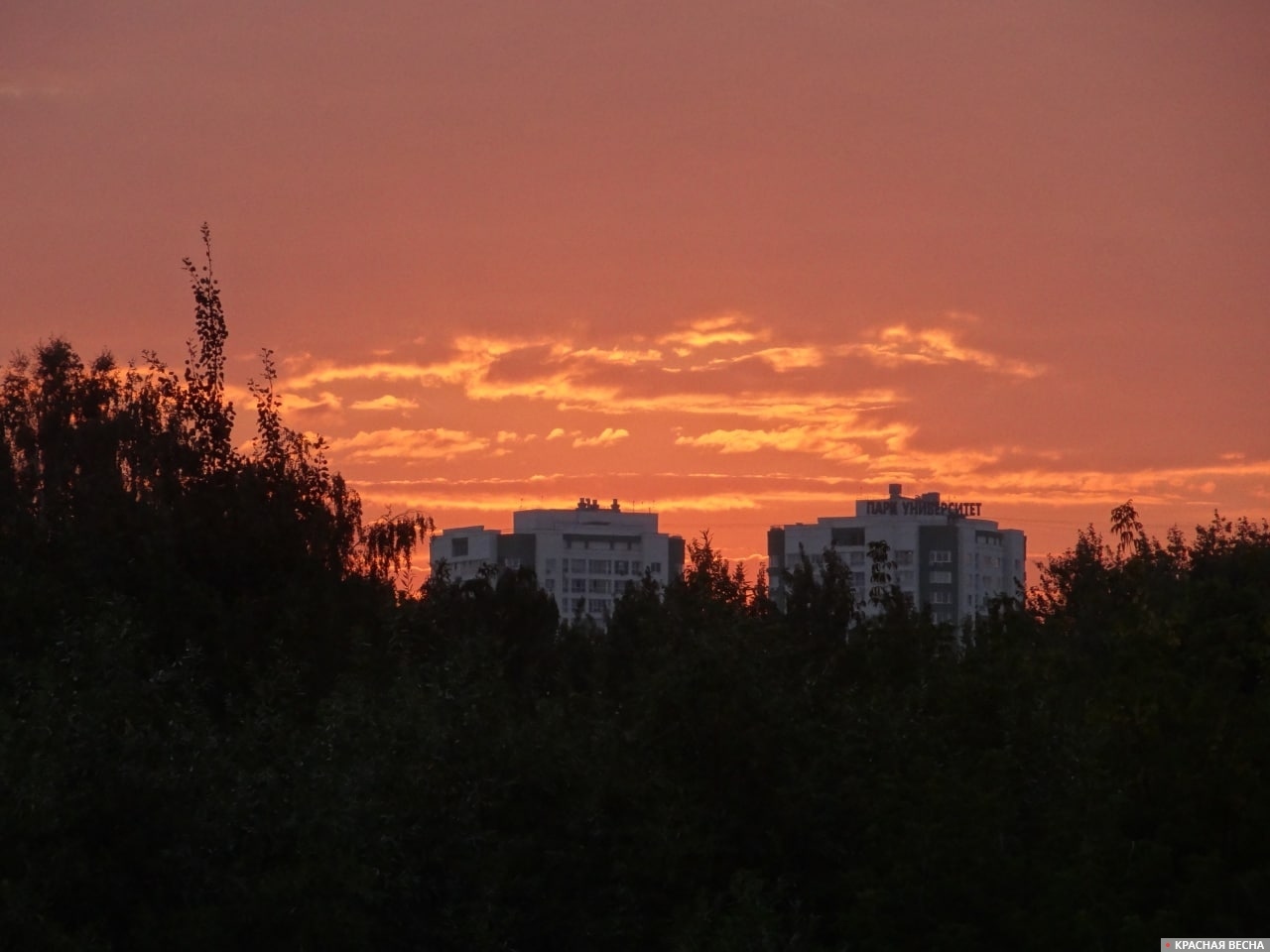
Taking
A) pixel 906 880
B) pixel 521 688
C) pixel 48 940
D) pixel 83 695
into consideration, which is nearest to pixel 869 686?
pixel 521 688

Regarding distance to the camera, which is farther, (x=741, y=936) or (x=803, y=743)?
(x=803, y=743)

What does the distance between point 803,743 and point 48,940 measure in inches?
388

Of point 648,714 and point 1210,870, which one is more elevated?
point 648,714

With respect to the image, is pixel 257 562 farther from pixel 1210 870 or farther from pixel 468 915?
pixel 1210 870

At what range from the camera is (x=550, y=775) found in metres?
22.2

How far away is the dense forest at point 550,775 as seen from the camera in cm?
1836

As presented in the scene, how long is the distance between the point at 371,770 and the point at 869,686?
1356 centimetres

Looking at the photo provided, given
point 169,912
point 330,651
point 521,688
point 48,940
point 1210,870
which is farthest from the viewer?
point 521,688

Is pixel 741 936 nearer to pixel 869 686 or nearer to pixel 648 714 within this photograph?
pixel 648 714

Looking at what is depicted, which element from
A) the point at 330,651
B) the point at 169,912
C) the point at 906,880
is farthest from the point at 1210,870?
the point at 330,651

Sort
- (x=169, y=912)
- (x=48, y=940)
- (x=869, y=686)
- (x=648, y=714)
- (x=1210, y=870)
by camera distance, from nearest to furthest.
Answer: (x=48, y=940), (x=169, y=912), (x=1210, y=870), (x=648, y=714), (x=869, y=686)

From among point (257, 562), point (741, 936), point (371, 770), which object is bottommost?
point (741, 936)

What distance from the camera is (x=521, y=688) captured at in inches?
1430

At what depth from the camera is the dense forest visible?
18359 mm
